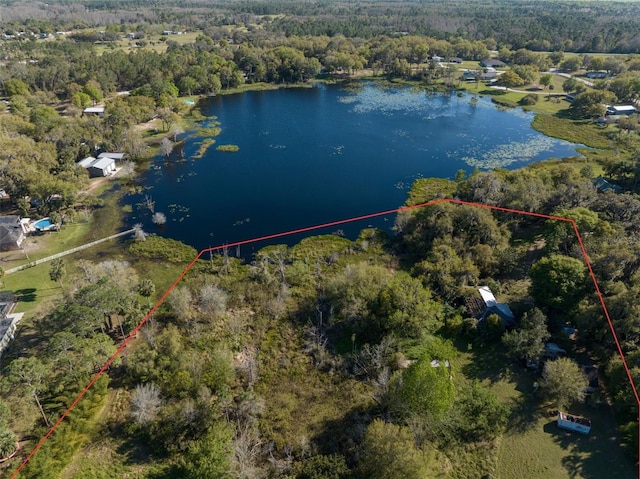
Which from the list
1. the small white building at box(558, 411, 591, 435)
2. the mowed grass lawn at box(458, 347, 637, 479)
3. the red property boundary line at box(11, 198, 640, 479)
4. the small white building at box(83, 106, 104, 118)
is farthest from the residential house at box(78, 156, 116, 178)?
the small white building at box(558, 411, 591, 435)

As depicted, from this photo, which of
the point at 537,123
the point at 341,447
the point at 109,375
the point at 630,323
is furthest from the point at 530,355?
the point at 537,123

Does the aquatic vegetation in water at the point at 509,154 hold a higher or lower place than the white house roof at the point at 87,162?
higher

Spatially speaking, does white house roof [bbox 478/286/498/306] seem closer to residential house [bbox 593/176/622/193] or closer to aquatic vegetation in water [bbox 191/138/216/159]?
residential house [bbox 593/176/622/193]

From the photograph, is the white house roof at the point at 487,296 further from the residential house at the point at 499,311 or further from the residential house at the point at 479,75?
the residential house at the point at 479,75

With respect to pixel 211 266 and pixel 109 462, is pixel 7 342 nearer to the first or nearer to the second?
pixel 109 462

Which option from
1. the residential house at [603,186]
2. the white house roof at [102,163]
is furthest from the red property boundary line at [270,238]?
→ the white house roof at [102,163]
